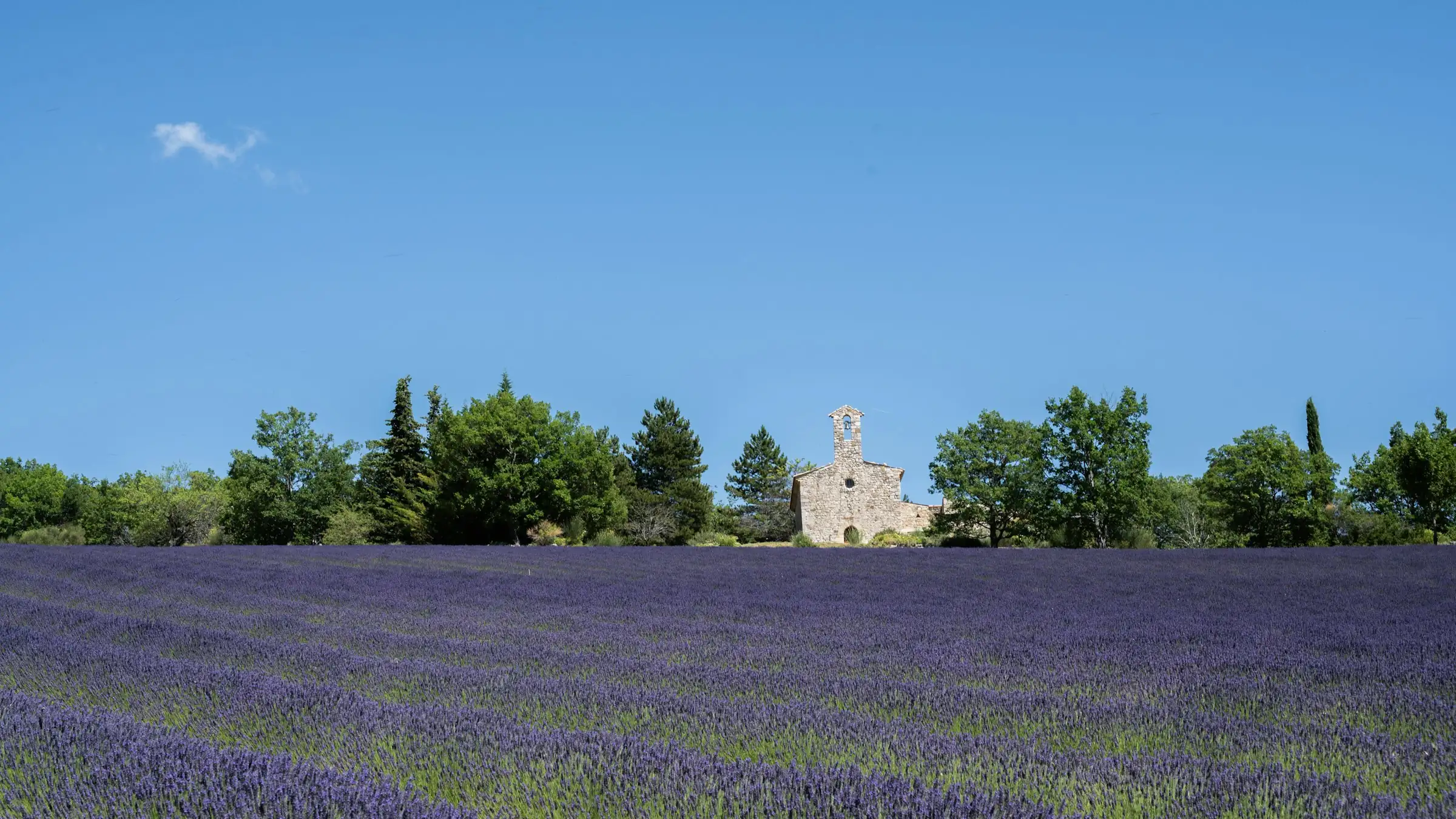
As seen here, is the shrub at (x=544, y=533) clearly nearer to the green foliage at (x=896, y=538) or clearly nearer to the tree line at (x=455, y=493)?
the tree line at (x=455, y=493)

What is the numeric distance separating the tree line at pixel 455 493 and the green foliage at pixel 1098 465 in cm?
1278

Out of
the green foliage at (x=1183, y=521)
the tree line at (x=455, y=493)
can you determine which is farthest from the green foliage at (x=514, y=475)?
the green foliage at (x=1183, y=521)

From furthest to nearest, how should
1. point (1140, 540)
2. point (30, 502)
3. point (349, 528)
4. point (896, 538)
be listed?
point (30, 502)
point (896, 538)
point (349, 528)
point (1140, 540)

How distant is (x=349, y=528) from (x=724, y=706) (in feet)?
108

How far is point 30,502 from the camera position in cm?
6156

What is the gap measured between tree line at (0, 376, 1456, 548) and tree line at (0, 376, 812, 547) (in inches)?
3.6

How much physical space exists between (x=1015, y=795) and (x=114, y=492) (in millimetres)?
63807

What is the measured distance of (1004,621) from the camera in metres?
7.54

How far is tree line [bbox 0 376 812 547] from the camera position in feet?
112

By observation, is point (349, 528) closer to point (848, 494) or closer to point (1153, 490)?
point (848, 494)

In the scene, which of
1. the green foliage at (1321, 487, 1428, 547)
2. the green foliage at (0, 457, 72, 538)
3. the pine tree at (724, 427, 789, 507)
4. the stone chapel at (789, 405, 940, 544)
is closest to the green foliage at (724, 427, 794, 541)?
the pine tree at (724, 427, 789, 507)

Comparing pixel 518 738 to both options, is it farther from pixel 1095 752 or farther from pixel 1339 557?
pixel 1339 557

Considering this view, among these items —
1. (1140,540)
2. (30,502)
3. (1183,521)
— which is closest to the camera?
(1140,540)

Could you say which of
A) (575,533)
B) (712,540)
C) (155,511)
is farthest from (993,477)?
(155,511)
